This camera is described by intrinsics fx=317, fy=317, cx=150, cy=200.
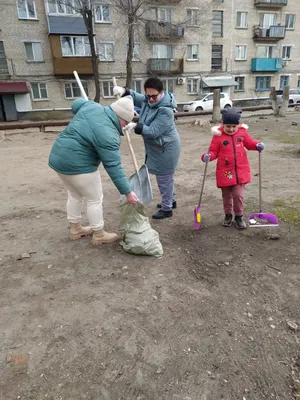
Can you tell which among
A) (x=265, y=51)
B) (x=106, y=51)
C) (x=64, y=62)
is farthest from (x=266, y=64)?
(x=64, y=62)

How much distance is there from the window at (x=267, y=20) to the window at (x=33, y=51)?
66.8 ft

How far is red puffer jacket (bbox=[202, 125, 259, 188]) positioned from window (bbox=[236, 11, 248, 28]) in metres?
30.3

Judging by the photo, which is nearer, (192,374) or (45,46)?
(192,374)

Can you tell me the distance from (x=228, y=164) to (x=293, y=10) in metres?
35.1

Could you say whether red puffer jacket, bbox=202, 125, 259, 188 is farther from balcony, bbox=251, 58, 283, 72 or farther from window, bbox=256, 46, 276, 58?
window, bbox=256, 46, 276, 58

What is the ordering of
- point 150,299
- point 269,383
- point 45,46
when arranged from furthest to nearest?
point 45,46
point 150,299
point 269,383

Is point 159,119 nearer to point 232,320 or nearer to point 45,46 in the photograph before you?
point 232,320

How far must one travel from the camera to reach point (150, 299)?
8.16 ft

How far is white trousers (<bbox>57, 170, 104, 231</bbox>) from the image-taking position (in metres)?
3.01

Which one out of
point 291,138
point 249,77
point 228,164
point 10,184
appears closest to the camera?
point 228,164

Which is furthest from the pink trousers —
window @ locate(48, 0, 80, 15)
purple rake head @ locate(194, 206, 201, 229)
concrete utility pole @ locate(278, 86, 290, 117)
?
window @ locate(48, 0, 80, 15)

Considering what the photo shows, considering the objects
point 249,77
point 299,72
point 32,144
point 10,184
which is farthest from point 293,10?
point 10,184

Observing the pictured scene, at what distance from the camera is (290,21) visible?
31.0m

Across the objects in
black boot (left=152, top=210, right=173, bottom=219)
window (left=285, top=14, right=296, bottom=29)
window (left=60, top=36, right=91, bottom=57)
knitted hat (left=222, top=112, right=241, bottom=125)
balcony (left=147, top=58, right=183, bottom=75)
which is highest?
window (left=285, top=14, right=296, bottom=29)
